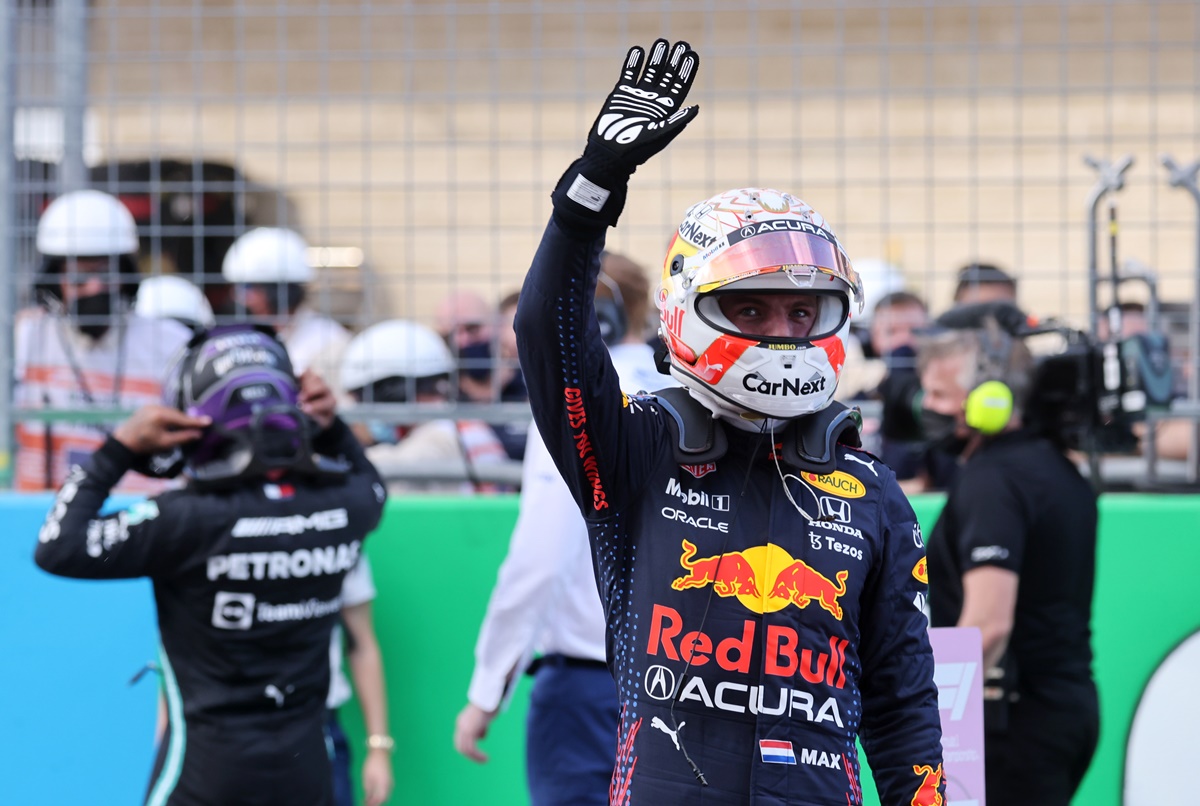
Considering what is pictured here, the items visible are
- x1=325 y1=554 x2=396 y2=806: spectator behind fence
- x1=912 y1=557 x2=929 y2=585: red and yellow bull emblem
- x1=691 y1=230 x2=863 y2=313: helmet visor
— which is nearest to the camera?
x1=691 y1=230 x2=863 y2=313: helmet visor

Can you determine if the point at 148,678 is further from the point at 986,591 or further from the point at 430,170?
the point at 986,591

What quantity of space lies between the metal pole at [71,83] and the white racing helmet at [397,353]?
1.23 meters

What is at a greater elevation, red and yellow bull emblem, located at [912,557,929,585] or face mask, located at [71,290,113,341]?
face mask, located at [71,290,113,341]

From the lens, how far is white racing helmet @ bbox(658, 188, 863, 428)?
92.3 inches

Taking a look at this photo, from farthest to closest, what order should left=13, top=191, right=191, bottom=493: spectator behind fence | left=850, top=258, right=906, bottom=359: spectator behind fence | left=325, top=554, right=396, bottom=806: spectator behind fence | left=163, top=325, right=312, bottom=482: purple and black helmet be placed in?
left=850, top=258, right=906, bottom=359: spectator behind fence < left=13, top=191, right=191, bottom=493: spectator behind fence < left=325, top=554, right=396, bottom=806: spectator behind fence < left=163, top=325, right=312, bottom=482: purple and black helmet

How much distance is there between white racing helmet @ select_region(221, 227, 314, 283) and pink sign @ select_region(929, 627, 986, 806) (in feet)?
Result: 8.91

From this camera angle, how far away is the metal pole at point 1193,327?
4.65m

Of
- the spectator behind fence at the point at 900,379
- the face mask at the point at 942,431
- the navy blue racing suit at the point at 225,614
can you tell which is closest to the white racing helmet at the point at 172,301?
the navy blue racing suit at the point at 225,614

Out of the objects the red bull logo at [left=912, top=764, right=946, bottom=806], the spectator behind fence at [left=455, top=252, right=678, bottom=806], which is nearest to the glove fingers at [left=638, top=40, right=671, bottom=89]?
the red bull logo at [left=912, top=764, right=946, bottom=806]

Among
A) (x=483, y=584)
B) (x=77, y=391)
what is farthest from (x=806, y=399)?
(x=77, y=391)

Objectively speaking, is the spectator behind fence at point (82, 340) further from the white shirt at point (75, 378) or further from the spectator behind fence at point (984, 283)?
the spectator behind fence at point (984, 283)

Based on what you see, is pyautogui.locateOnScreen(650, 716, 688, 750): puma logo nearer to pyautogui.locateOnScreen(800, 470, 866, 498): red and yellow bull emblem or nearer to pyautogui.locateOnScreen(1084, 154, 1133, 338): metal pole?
pyautogui.locateOnScreen(800, 470, 866, 498): red and yellow bull emblem

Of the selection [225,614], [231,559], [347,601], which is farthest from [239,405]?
[347,601]

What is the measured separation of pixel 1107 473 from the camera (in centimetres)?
515
